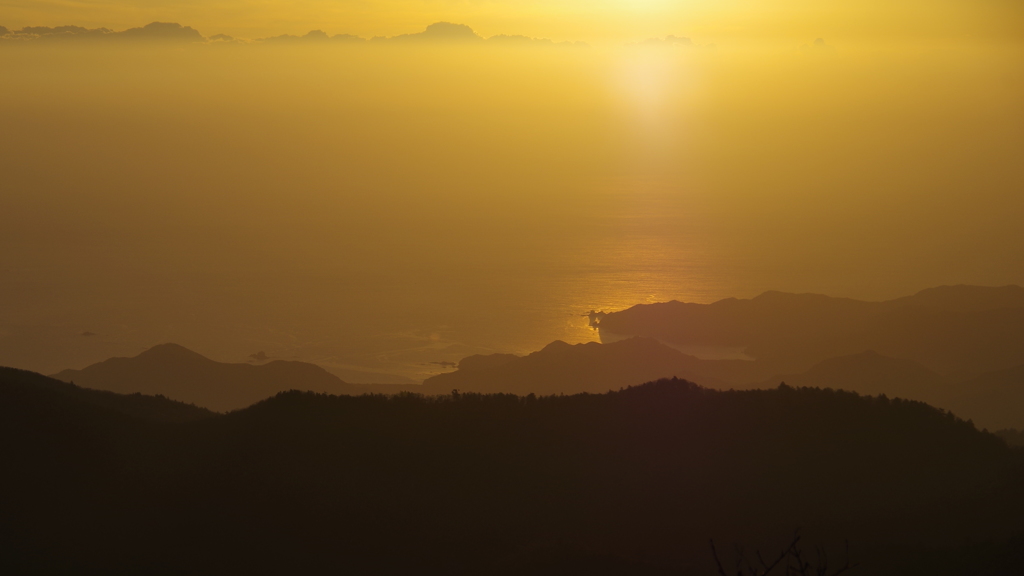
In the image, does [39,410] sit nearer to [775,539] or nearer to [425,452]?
[425,452]

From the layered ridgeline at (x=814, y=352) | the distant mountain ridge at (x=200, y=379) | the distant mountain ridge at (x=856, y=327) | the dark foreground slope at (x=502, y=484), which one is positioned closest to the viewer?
the dark foreground slope at (x=502, y=484)

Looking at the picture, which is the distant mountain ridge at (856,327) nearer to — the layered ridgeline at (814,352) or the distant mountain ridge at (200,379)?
the layered ridgeline at (814,352)

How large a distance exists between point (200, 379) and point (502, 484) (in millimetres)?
51131

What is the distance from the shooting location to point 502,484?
25984mm

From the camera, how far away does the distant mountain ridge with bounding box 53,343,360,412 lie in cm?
6769

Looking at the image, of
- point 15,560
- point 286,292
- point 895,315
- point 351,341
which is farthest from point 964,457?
point 286,292

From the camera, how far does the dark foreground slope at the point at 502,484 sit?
2291cm

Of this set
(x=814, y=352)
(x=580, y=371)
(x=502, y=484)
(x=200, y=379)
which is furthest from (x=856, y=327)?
(x=502, y=484)

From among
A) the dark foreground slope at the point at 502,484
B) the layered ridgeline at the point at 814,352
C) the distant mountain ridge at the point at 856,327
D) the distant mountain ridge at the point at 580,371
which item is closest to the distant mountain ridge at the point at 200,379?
the distant mountain ridge at the point at 580,371

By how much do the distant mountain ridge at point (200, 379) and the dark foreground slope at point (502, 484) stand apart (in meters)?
38.7

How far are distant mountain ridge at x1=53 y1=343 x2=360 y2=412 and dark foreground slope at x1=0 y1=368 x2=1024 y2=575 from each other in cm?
3865

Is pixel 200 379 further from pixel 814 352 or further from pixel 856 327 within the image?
pixel 856 327

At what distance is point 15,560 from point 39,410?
6673mm

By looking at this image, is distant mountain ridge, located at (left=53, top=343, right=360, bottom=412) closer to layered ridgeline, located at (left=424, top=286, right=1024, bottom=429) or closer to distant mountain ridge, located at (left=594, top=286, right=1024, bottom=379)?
layered ridgeline, located at (left=424, top=286, right=1024, bottom=429)
